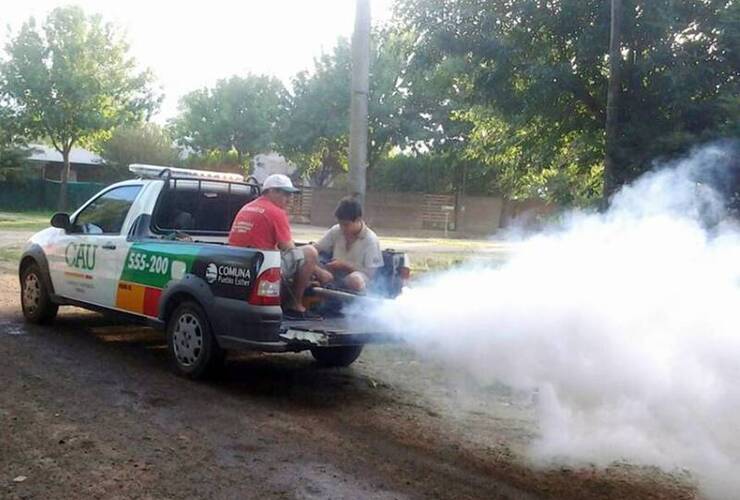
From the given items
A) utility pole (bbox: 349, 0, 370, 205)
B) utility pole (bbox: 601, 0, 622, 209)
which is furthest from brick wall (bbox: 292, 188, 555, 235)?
utility pole (bbox: 349, 0, 370, 205)

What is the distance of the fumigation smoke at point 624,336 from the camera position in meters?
4.64

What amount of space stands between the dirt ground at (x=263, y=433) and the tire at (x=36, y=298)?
0.67m

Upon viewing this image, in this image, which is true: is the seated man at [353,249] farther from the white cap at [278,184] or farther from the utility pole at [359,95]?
the utility pole at [359,95]

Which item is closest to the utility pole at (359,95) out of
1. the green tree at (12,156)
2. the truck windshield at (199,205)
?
the truck windshield at (199,205)

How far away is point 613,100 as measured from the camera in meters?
11.8

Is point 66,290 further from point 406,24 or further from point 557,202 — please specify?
point 557,202

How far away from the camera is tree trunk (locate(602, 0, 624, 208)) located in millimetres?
11602

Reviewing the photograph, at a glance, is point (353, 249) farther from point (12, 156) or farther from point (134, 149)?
point (134, 149)

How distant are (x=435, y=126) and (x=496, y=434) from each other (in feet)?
108

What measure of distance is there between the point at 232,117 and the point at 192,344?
40.3 meters

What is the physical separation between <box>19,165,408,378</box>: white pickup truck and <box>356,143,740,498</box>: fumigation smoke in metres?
1.24

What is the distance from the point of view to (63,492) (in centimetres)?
442

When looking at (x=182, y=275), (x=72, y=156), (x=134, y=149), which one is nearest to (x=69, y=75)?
(x=134, y=149)

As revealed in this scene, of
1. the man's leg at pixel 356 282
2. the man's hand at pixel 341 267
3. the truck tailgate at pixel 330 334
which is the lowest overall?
the truck tailgate at pixel 330 334
